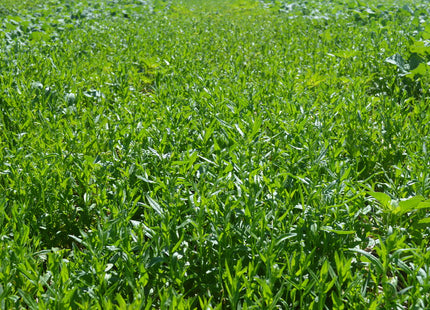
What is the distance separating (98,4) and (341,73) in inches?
405

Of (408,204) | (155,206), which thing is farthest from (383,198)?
(155,206)

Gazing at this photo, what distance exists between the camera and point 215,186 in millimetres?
2424

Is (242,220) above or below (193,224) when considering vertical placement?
below

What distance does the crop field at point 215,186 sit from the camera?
6.28 ft

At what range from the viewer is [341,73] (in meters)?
5.37

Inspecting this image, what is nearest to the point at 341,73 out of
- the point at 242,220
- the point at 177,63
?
the point at 177,63

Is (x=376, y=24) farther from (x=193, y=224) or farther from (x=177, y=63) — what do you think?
(x=193, y=224)

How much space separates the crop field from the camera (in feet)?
6.28

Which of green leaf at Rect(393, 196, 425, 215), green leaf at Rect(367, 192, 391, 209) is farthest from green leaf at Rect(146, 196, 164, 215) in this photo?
green leaf at Rect(393, 196, 425, 215)

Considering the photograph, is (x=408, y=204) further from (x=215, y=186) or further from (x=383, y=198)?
(x=215, y=186)

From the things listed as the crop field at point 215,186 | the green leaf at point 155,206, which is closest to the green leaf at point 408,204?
the crop field at point 215,186

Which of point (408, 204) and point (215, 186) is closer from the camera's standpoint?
point (408, 204)

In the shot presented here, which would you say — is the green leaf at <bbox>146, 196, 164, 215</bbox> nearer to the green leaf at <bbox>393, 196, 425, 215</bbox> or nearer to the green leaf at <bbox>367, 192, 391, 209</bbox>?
the green leaf at <bbox>367, 192, 391, 209</bbox>

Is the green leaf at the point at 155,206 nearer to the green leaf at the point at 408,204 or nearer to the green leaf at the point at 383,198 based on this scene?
the green leaf at the point at 383,198
